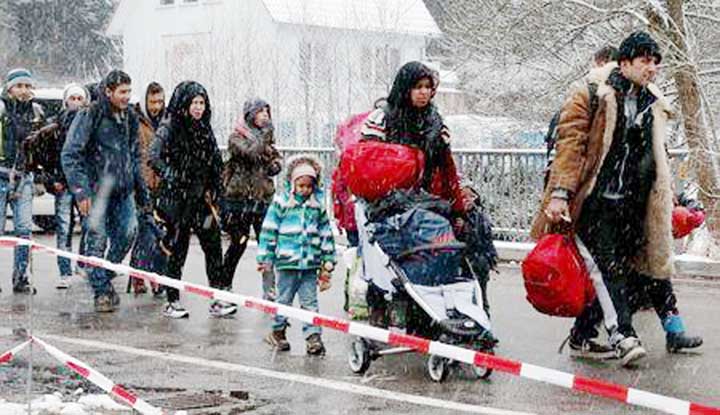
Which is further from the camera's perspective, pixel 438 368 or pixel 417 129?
pixel 417 129

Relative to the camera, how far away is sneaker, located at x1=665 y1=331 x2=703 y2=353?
9.05 metres

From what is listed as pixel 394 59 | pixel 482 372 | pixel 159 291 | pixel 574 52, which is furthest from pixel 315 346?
pixel 394 59

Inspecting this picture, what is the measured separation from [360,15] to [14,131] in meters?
25.1

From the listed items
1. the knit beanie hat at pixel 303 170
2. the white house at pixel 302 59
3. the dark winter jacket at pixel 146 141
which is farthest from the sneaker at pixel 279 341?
the white house at pixel 302 59

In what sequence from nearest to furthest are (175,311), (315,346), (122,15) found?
(315,346), (175,311), (122,15)

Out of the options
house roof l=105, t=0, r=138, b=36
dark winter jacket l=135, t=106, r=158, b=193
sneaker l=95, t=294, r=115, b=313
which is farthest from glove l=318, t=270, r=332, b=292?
house roof l=105, t=0, r=138, b=36

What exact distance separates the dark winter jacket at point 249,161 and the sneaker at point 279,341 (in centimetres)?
190

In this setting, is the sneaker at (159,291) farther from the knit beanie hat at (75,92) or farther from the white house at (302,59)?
the white house at (302,59)

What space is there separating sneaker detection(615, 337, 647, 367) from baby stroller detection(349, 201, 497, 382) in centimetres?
79

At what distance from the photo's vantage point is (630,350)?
8398mm

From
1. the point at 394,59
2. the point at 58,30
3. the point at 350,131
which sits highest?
the point at 58,30

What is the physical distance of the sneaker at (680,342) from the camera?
905 cm

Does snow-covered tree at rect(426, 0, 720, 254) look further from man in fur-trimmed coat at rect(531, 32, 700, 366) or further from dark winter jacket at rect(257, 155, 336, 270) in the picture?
dark winter jacket at rect(257, 155, 336, 270)

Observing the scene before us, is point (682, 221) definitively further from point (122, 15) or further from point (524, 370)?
point (122, 15)
